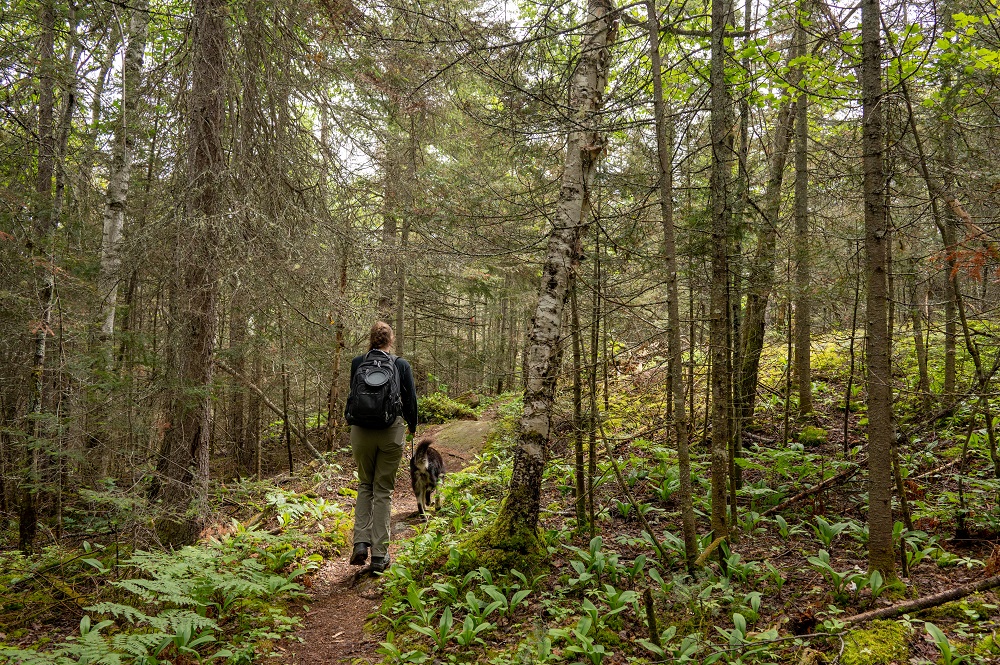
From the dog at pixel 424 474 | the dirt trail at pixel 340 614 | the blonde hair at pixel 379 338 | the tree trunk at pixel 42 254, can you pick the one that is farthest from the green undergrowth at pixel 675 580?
the tree trunk at pixel 42 254

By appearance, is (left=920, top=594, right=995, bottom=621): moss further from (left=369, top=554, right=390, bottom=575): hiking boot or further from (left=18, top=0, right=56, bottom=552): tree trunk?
(left=18, top=0, right=56, bottom=552): tree trunk

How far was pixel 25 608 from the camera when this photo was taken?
179 inches

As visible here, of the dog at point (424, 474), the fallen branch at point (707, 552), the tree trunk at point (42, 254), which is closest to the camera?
the fallen branch at point (707, 552)

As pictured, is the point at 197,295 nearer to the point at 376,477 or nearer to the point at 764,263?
the point at 376,477

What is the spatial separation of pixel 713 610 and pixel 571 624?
1.06 metres

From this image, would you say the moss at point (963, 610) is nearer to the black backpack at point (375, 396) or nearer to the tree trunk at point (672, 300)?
the tree trunk at point (672, 300)

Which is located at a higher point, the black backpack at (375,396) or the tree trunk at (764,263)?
the tree trunk at (764,263)

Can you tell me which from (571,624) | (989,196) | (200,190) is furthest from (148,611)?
(989,196)

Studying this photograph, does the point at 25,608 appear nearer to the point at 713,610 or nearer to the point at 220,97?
the point at 220,97

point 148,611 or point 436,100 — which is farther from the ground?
point 436,100

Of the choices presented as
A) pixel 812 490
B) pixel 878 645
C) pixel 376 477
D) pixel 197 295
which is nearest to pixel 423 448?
pixel 376 477

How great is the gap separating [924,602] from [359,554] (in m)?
4.65

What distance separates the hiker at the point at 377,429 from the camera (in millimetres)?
4992

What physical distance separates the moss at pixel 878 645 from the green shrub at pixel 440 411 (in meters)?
11.3
